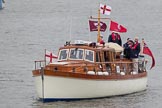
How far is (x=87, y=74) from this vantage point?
110ft

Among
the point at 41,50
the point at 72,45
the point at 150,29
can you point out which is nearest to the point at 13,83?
the point at 72,45

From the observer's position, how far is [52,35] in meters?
70.4

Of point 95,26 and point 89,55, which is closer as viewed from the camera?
point 89,55

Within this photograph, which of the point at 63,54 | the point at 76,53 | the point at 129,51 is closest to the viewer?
the point at 76,53

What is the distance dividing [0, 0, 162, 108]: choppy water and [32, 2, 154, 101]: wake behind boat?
1.36 feet

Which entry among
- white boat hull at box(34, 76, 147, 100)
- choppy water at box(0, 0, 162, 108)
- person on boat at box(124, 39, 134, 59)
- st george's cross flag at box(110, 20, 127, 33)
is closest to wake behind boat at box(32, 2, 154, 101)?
white boat hull at box(34, 76, 147, 100)

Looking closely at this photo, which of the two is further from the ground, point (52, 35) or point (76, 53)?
point (52, 35)

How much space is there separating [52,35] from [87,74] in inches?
1462

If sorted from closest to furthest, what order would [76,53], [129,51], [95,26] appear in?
[76,53] < [129,51] < [95,26]

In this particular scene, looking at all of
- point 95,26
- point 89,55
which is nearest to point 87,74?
point 89,55

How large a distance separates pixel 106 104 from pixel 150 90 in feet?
18.8

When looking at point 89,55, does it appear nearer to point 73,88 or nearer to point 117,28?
point 73,88

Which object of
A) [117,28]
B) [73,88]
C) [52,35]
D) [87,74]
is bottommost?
[73,88]

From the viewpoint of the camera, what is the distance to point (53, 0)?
11556 centimetres
